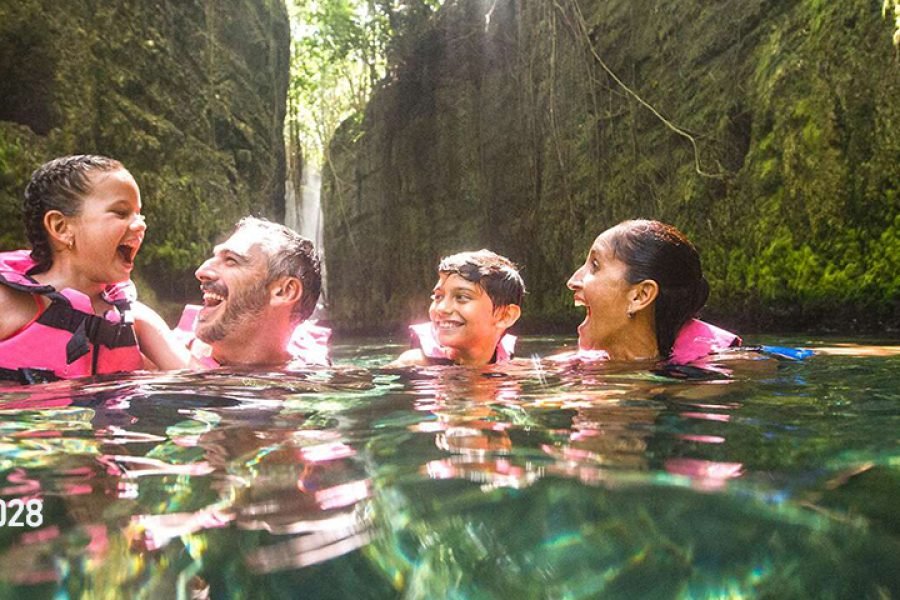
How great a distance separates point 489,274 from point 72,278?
2279 mm

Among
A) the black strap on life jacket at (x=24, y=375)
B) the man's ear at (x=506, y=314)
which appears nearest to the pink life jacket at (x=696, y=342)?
the man's ear at (x=506, y=314)

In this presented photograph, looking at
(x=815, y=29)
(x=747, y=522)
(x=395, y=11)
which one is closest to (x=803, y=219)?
(x=815, y=29)

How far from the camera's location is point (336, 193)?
1958cm

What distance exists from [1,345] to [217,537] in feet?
8.32

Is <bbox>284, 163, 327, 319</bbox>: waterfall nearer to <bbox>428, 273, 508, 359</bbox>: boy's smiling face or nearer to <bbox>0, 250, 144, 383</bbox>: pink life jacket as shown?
<bbox>428, 273, 508, 359</bbox>: boy's smiling face

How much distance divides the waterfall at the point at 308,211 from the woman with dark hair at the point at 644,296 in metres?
13.1

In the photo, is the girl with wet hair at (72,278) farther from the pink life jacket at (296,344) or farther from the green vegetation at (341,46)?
the green vegetation at (341,46)

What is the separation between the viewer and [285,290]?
382cm

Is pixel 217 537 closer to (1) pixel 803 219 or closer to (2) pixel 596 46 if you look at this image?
(1) pixel 803 219

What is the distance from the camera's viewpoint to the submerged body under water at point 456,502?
2.89ft

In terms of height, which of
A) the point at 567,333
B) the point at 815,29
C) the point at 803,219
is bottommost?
the point at 567,333

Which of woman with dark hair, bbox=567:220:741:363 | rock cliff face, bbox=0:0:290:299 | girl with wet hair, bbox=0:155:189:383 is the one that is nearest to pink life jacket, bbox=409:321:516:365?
woman with dark hair, bbox=567:220:741:363

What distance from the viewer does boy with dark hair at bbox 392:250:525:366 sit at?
4.15 m

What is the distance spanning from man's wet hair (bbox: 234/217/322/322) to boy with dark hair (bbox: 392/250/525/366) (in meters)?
0.73
